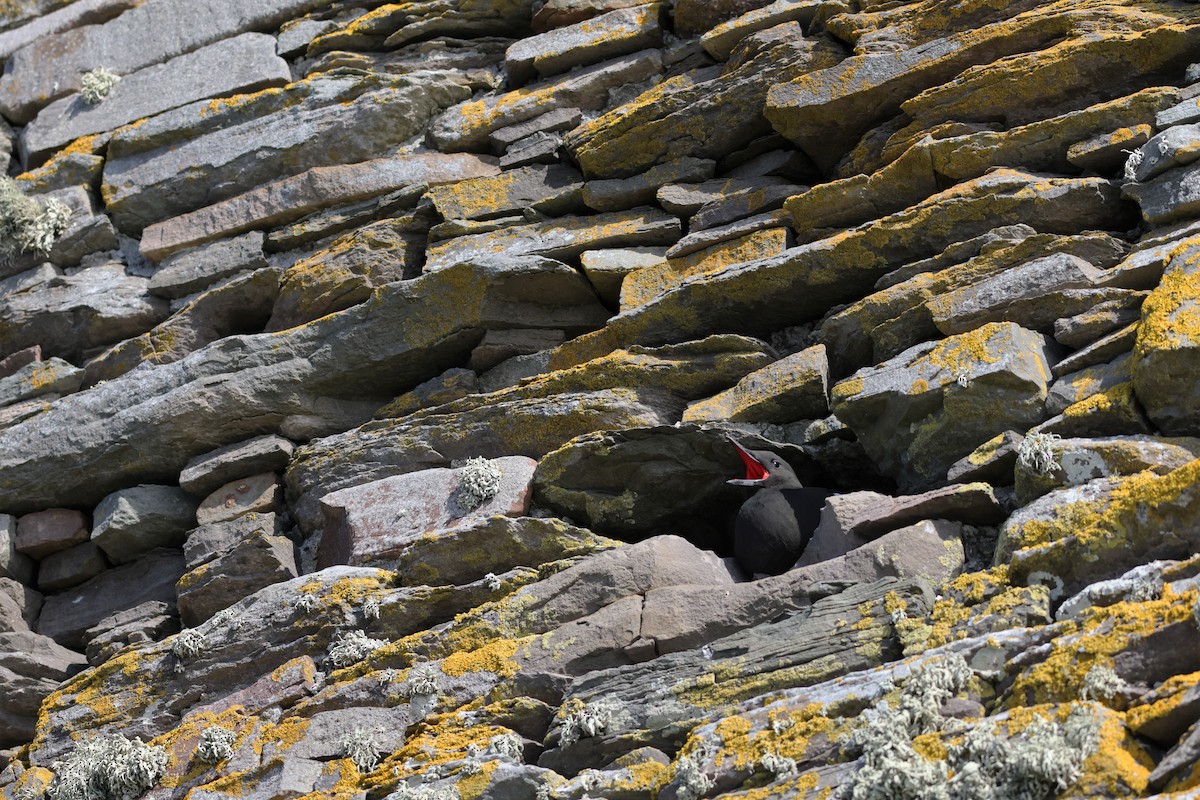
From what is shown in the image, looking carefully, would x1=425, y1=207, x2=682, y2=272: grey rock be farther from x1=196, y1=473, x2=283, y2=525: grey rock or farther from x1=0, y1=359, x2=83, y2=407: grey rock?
x1=0, y1=359, x2=83, y2=407: grey rock

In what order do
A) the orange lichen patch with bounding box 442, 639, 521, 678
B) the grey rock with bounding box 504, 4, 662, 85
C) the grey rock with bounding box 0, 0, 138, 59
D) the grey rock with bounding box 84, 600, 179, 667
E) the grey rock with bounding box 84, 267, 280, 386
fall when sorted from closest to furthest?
the orange lichen patch with bounding box 442, 639, 521, 678 → the grey rock with bounding box 84, 600, 179, 667 → the grey rock with bounding box 84, 267, 280, 386 → the grey rock with bounding box 504, 4, 662, 85 → the grey rock with bounding box 0, 0, 138, 59

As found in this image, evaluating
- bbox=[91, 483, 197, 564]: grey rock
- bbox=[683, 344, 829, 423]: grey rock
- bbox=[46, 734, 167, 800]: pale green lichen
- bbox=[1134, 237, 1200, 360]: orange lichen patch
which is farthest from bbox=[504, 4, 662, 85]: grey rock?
bbox=[46, 734, 167, 800]: pale green lichen

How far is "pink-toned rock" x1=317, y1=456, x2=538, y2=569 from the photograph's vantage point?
9.75 metres

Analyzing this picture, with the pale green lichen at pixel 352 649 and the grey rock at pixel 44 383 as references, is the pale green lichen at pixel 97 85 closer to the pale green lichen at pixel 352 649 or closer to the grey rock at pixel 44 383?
the grey rock at pixel 44 383

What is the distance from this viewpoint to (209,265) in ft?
43.8

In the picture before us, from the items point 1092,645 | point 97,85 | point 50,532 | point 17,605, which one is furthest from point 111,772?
point 97,85

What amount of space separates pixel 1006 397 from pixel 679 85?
559 centimetres

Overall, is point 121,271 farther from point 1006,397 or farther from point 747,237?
point 1006,397

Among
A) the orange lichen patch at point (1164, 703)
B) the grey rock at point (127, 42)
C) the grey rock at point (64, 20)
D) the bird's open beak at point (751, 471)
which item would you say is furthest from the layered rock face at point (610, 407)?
the grey rock at point (64, 20)

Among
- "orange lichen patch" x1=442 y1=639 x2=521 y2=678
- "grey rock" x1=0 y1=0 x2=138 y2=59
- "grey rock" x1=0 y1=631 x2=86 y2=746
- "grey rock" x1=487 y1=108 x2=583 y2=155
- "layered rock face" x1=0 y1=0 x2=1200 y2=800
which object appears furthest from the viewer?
"grey rock" x1=0 y1=0 x2=138 y2=59

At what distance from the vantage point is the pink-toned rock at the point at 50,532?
39.0 feet

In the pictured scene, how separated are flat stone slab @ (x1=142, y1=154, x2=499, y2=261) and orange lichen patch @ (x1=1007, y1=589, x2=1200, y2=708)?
842cm

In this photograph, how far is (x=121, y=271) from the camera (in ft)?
45.7

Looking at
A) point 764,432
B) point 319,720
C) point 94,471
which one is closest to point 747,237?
point 764,432
